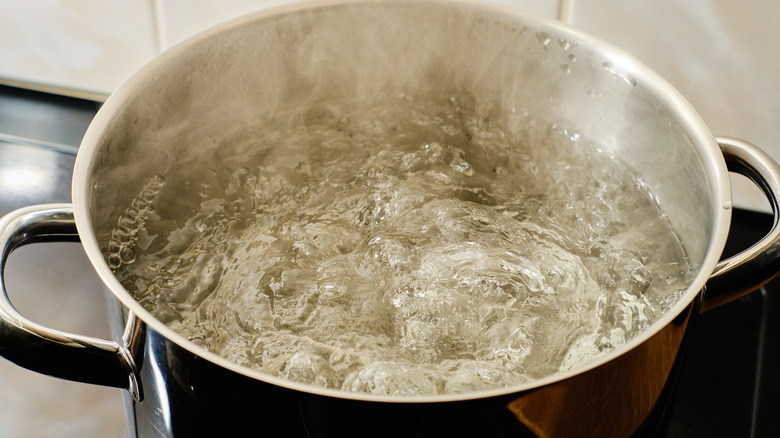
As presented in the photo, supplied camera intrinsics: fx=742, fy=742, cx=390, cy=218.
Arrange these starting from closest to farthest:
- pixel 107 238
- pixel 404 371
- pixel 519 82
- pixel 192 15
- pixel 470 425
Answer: pixel 470 425 < pixel 404 371 < pixel 107 238 < pixel 519 82 < pixel 192 15

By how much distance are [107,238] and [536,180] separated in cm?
36

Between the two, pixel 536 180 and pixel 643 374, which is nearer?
pixel 643 374

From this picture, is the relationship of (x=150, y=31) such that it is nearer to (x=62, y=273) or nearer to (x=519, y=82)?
(x=62, y=273)

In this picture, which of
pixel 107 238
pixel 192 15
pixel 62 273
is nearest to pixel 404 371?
pixel 107 238

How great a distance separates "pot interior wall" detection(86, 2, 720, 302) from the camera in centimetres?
52

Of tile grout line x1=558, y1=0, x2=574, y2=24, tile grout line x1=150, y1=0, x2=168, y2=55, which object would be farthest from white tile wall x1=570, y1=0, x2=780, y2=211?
tile grout line x1=150, y1=0, x2=168, y2=55

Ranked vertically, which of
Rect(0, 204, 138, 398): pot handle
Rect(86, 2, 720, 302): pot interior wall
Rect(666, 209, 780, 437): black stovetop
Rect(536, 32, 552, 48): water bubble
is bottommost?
Rect(0, 204, 138, 398): pot handle

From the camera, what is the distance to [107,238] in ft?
1.73

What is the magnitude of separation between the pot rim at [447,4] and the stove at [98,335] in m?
0.12

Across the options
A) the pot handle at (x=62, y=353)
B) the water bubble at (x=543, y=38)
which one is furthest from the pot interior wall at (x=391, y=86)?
the pot handle at (x=62, y=353)

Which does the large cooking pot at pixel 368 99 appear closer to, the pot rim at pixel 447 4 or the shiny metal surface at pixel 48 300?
the pot rim at pixel 447 4

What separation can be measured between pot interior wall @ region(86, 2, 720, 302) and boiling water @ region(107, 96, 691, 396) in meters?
0.02

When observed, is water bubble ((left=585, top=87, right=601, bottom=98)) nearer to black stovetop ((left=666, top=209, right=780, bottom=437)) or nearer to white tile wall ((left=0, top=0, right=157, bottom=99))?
black stovetop ((left=666, top=209, right=780, bottom=437))

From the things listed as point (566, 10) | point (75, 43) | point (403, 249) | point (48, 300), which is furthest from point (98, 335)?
point (566, 10)
